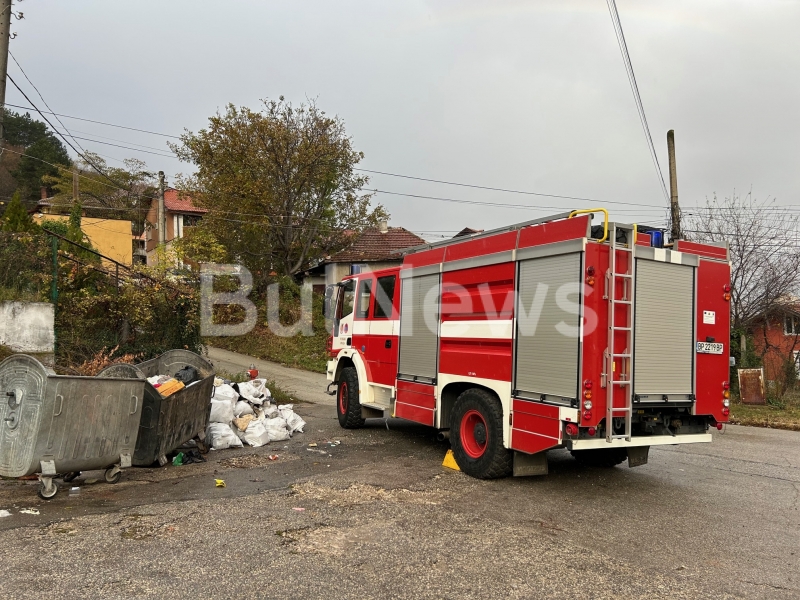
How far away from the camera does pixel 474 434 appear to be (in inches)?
271

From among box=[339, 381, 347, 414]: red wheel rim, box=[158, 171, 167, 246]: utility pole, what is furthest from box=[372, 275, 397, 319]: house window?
box=[158, 171, 167, 246]: utility pole

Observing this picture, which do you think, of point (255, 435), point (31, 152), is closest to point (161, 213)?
point (255, 435)

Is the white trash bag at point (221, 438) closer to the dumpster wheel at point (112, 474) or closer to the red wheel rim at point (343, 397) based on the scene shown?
the dumpster wheel at point (112, 474)

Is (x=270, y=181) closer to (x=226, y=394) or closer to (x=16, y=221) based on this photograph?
(x=16, y=221)

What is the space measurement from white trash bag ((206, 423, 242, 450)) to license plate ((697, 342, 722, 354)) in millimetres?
5992

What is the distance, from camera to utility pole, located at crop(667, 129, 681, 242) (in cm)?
1565

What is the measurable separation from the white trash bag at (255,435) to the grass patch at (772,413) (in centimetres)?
992

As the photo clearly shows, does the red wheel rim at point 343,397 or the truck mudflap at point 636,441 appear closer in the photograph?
the truck mudflap at point 636,441

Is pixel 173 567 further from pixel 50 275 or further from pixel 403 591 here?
pixel 50 275

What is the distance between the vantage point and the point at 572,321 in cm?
561

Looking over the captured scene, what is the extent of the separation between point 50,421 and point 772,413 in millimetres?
14543

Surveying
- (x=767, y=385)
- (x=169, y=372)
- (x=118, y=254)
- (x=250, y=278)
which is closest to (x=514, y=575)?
(x=169, y=372)

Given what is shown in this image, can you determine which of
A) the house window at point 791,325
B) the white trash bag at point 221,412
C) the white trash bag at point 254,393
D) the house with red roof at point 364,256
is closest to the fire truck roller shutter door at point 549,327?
the white trash bag at point 221,412

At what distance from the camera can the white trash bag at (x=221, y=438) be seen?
26.6 feet
